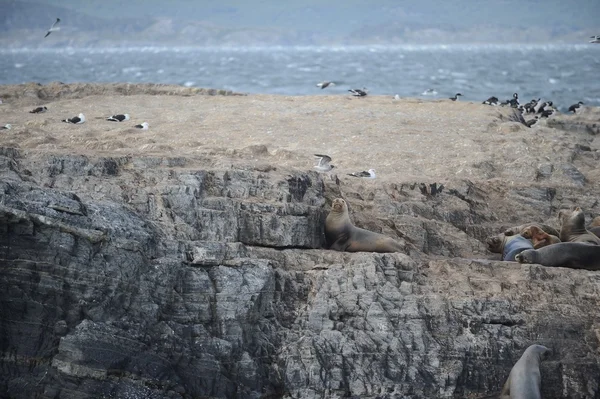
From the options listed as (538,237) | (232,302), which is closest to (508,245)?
(538,237)

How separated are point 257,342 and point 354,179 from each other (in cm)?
422

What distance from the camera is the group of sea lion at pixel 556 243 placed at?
1134 centimetres

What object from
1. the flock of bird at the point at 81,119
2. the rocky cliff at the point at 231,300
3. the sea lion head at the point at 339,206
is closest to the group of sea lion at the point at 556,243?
the rocky cliff at the point at 231,300

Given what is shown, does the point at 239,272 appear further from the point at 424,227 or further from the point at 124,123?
the point at 124,123

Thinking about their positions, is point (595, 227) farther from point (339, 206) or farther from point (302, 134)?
point (302, 134)

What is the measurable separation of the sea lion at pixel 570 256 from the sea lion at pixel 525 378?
6.60ft

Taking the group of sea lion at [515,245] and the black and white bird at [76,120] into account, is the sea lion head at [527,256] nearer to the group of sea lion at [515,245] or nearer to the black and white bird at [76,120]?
the group of sea lion at [515,245]

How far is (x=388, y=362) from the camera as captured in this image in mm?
9555

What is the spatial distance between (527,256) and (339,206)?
2363 millimetres

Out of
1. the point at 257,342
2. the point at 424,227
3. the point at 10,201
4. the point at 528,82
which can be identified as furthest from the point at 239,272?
the point at 528,82

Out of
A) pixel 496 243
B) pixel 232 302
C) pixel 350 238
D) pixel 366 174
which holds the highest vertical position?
pixel 366 174

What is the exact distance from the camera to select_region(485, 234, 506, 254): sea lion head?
1199 centimetres

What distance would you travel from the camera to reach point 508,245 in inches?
464

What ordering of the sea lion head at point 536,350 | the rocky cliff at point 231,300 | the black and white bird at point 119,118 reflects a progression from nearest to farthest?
1. the rocky cliff at point 231,300
2. the sea lion head at point 536,350
3. the black and white bird at point 119,118
